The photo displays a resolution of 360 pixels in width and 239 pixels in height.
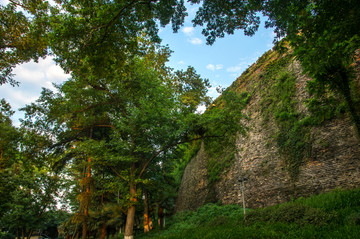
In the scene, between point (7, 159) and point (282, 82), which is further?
point (282, 82)

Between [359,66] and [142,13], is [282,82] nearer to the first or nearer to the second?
[359,66]

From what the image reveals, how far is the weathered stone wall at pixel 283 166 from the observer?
782 cm

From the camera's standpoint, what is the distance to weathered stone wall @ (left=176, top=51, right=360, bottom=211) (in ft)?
25.6

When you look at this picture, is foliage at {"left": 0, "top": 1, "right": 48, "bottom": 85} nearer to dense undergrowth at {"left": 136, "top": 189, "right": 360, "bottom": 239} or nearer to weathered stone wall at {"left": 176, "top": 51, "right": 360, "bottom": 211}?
dense undergrowth at {"left": 136, "top": 189, "right": 360, "bottom": 239}

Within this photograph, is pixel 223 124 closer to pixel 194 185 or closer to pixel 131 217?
pixel 131 217

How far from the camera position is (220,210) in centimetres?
1185

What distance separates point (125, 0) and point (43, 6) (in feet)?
12.4

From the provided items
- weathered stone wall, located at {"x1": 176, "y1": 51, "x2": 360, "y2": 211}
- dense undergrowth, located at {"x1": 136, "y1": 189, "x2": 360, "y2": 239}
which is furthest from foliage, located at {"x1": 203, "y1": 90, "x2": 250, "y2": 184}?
dense undergrowth, located at {"x1": 136, "y1": 189, "x2": 360, "y2": 239}

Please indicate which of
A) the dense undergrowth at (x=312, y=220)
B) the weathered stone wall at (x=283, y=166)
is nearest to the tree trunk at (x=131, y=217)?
the dense undergrowth at (x=312, y=220)

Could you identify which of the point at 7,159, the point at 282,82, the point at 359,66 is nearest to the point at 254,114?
the point at 282,82

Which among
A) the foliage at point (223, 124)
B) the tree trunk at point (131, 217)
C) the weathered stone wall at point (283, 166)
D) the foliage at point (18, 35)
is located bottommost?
the tree trunk at point (131, 217)

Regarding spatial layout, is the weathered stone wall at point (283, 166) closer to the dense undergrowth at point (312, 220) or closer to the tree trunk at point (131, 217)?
the dense undergrowth at point (312, 220)

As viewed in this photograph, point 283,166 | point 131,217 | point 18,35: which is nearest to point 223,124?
point 283,166

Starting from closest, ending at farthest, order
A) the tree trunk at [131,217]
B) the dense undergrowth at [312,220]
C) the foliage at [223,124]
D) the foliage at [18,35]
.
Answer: the dense undergrowth at [312,220] < the foliage at [18,35] < the foliage at [223,124] < the tree trunk at [131,217]
